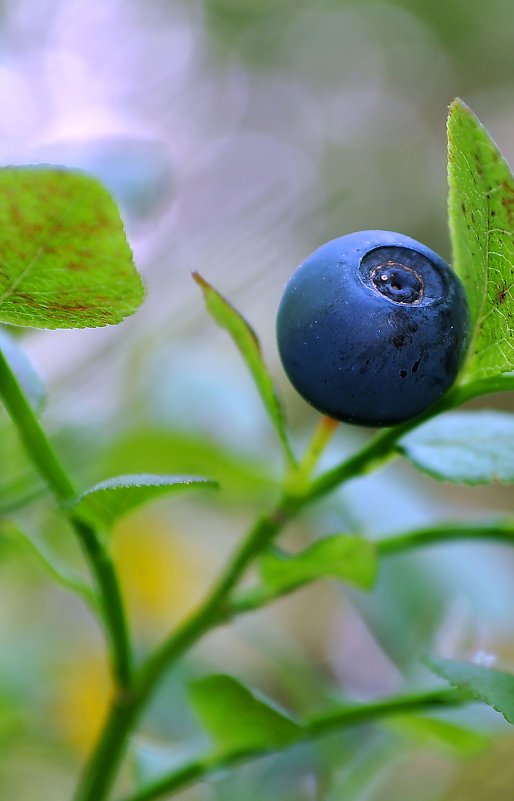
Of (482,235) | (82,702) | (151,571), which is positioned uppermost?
(482,235)

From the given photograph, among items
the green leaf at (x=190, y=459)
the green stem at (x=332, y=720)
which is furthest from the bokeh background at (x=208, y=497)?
the green stem at (x=332, y=720)

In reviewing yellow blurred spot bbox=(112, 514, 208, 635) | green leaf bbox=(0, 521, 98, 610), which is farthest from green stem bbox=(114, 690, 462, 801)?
yellow blurred spot bbox=(112, 514, 208, 635)

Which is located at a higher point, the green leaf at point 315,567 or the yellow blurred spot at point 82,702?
the green leaf at point 315,567

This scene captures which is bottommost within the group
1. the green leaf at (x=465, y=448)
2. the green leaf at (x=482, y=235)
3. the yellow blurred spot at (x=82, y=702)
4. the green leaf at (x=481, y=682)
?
the yellow blurred spot at (x=82, y=702)

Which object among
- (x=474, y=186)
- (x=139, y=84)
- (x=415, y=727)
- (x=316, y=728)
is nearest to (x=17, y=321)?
(x=474, y=186)

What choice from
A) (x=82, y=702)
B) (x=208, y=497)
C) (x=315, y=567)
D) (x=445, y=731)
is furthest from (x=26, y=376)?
(x=82, y=702)

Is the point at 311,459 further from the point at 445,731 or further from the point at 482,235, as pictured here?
the point at 445,731

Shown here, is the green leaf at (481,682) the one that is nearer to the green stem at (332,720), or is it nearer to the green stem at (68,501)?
the green stem at (332,720)

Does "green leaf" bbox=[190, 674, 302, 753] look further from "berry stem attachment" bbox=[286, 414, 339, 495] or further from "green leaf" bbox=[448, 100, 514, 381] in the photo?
"green leaf" bbox=[448, 100, 514, 381]
